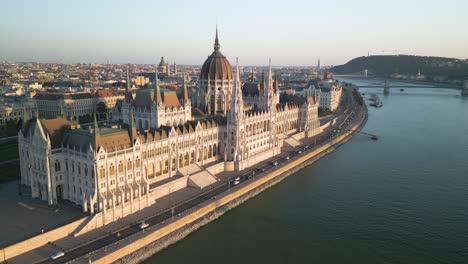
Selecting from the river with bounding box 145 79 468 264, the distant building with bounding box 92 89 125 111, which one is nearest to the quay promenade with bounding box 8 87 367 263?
the river with bounding box 145 79 468 264

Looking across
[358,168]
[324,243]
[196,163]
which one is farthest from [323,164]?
[324,243]

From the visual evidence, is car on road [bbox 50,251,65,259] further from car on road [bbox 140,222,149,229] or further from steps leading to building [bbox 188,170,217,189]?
steps leading to building [bbox 188,170,217,189]

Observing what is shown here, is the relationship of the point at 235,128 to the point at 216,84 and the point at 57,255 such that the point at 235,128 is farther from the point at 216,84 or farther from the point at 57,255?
the point at 57,255

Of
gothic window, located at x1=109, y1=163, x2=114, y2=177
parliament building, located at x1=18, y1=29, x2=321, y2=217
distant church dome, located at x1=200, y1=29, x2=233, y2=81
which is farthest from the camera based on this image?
distant church dome, located at x1=200, y1=29, x2=233, y2=81

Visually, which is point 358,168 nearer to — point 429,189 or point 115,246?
point 429,189

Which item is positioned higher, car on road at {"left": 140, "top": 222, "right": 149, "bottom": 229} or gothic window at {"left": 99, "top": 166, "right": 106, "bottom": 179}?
gothic window at {"left": 99, "top": 166, "right": 106, "bottom": 179}

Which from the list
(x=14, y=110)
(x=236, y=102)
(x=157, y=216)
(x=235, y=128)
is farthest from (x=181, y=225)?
(x=14, y=110)
